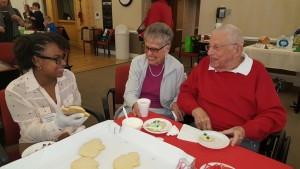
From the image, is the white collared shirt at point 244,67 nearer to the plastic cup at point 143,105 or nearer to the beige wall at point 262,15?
the plastic cup at point 143,105

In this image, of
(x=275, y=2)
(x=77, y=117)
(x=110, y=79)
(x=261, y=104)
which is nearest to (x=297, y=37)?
(x=275, y=2)

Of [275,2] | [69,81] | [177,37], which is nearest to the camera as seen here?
[69,81]

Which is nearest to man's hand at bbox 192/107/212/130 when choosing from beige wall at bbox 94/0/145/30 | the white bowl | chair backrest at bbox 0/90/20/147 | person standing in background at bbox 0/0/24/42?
the white bowl

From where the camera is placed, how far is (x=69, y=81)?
5.12 ft

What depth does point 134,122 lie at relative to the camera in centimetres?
121

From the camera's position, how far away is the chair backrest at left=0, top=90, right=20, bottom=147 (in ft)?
4.27

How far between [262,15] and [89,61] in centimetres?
439

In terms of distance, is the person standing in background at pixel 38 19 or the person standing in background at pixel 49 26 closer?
the person standing in background at pixel 49 26

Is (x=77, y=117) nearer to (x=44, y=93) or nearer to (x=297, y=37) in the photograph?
(x=44, y=93)

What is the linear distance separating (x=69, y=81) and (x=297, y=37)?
11.5 ft

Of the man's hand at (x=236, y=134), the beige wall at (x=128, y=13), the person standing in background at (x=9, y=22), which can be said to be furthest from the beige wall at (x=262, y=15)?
the man's hand at (x=236, y=134)

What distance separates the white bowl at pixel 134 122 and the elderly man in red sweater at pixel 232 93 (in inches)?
16.0

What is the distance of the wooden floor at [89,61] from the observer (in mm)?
5613

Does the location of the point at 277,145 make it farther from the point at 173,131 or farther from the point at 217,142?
the point at 173,131
